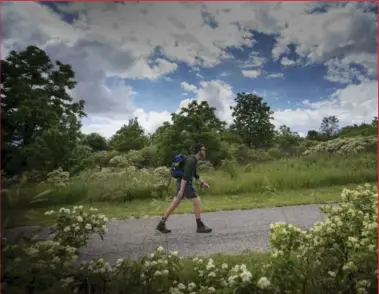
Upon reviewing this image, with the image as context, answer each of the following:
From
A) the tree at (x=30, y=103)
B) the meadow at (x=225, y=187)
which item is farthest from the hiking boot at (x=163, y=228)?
the tree at (x=30, y=103)

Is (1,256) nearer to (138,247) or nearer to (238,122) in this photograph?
(138,247)

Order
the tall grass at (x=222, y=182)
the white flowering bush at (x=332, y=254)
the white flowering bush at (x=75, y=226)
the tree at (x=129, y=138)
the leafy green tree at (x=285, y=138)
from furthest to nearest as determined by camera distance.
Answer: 1. the leafy green tree at (x=285, y=138)
2. the tree at (x=129, y=138)
3. the tall grass at (x=222, y=182)
4. the white flowering bush at (x=75, y=226)
5. the white flowering bush at (x=332, y=254)

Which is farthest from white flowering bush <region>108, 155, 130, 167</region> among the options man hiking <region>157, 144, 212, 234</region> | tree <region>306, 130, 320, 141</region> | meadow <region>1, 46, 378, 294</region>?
tree <region>306, 130, 320, 141</region>

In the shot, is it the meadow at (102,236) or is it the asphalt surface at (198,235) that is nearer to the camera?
the meadow at (102,236)

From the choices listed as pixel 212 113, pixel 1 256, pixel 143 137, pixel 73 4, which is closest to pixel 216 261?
pixel 1 256

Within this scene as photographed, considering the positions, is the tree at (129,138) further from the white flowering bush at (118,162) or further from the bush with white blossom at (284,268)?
the bush with white blossom at (284,268)

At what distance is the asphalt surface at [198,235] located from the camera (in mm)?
5762

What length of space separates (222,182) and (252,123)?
7580mm

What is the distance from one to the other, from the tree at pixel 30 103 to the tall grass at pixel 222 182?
571 cm

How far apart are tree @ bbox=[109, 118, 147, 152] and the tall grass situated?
8143 mm

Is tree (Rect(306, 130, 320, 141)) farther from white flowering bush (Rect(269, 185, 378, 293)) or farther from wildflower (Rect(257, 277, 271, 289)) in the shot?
wildflower (Rect(257, 277, 271, 289))

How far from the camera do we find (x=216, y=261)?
4.81m

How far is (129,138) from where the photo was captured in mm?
20984

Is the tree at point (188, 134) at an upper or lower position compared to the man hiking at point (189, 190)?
upper
